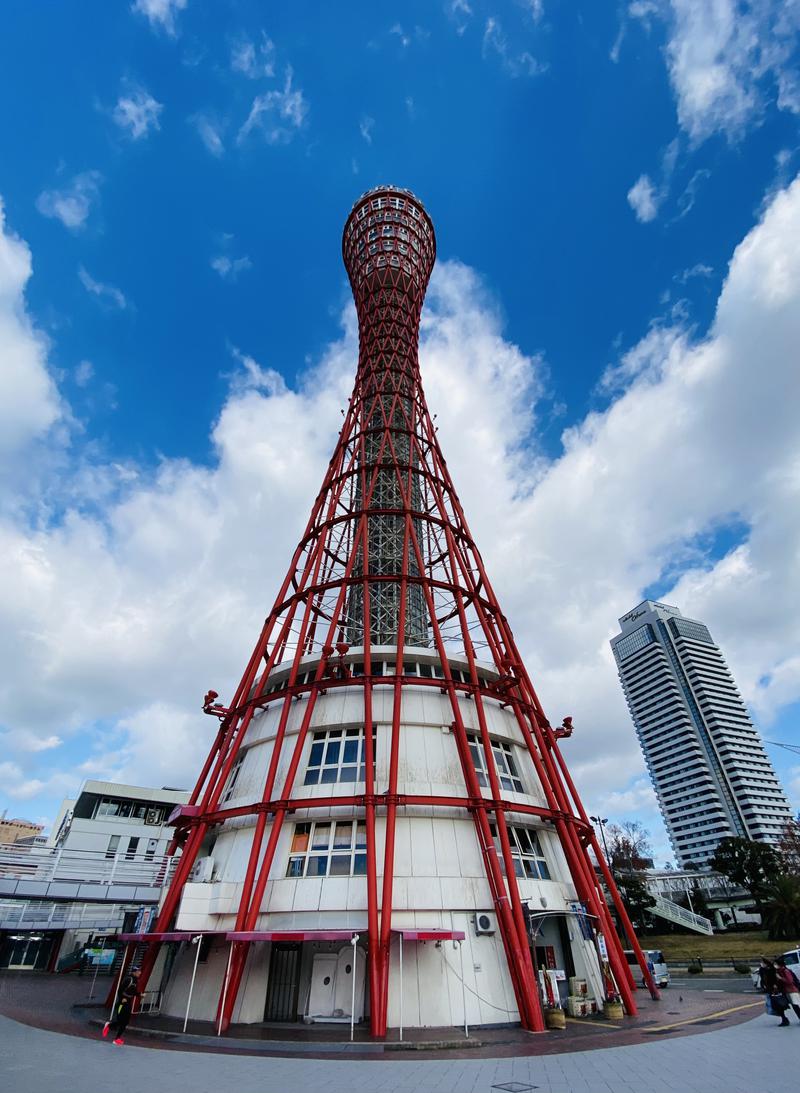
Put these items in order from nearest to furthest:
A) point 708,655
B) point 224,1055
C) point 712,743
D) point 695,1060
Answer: point 695,1060 → point 224,1055 → point 712,743 → point 708,655

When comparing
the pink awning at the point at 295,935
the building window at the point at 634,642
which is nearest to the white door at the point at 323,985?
the pink awning at the point at 295,935

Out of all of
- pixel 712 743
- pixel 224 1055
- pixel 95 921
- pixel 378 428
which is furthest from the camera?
pixel 712 743

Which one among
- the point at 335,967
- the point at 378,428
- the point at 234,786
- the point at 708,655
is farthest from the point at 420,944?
the point at 708,655

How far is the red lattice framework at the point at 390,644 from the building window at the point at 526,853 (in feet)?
2.29

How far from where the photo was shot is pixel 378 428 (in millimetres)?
32906

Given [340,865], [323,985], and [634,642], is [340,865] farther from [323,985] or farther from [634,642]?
[634,642]

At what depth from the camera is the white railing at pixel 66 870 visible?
24.1 m

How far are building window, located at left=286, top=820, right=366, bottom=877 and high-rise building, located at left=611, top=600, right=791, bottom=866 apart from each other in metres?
160

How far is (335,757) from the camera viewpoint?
67.4 feet

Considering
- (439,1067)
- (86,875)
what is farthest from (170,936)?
(86,875)

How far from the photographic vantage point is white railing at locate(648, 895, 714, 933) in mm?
49969

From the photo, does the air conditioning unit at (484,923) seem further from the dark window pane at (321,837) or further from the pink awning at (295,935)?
the dark window pane at (321,837)

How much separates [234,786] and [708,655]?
186529mm

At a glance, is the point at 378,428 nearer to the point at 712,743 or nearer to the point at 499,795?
the point at 499,795
